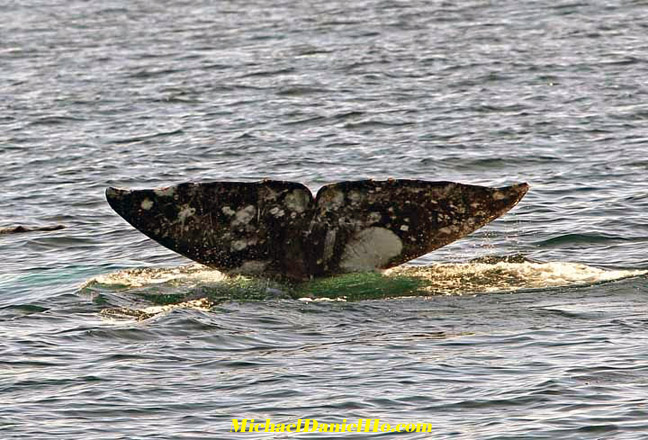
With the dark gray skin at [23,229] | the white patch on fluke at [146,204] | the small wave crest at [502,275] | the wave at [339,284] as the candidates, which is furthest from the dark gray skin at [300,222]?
the dark gray skin at [23,229]

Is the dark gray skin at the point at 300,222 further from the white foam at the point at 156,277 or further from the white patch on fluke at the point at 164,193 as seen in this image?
the white foam at the point at 156,277

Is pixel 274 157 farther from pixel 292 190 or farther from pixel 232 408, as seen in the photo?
pixel 232 408

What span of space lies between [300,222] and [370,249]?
0.55 metres

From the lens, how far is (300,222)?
38.2 feet

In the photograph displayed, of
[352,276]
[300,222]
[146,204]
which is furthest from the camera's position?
[352,276]

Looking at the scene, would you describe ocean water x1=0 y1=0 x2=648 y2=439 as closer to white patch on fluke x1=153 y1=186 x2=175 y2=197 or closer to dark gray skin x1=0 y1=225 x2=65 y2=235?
dark gray skin x1=0 y1=225 x2=65 y2=235

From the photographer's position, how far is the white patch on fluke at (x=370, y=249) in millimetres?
11625

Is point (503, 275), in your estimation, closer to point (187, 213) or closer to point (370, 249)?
point (370, 249)

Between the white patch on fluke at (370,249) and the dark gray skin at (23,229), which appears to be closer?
the white patch on fluke at (370,249)

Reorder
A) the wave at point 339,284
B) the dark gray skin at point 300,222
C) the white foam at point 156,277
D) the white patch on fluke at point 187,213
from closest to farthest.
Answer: the dark gray skin at point 300,222, the white patch on fluke at point 187,213, the wave at point 339,284, the white foam at point 156,277

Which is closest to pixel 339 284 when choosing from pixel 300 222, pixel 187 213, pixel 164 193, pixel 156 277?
pixel 300 222

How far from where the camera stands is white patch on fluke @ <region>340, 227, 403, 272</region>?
38.1 ft

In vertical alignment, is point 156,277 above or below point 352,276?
below

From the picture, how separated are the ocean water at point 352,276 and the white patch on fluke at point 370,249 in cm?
16
